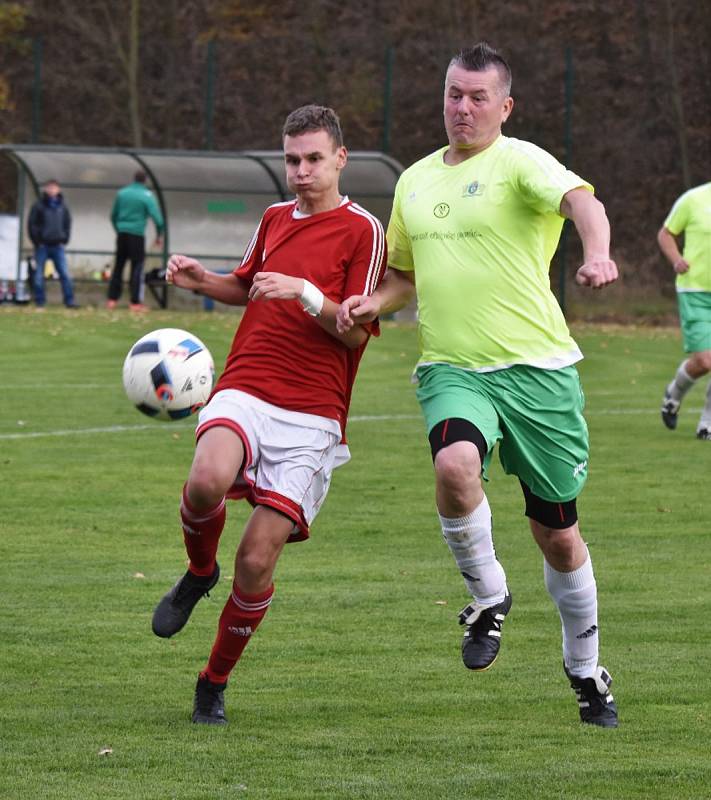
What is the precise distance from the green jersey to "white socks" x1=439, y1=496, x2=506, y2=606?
69.8 feet

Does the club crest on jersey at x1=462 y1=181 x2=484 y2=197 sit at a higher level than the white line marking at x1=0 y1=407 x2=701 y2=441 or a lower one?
higher

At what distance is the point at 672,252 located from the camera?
1316 centimetres

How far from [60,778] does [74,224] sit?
2654 centimetres

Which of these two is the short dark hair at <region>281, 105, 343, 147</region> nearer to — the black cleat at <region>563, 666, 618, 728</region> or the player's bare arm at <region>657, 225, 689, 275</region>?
the black cleat at <region>563, 666, 618, 728</region>

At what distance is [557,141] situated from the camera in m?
31.8

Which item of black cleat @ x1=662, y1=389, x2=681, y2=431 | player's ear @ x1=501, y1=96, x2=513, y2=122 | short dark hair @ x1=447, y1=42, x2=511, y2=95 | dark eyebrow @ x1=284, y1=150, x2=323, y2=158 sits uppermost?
short dark hair @ x1=447, y1=42, x2=511, y2=95

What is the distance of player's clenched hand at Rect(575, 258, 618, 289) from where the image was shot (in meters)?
5.12

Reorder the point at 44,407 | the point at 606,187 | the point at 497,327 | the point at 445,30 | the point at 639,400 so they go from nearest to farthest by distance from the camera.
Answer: the point at 497,327 → the point at 44,407 → the point at 639,400 → the point at 606,187 → the point at 445,30

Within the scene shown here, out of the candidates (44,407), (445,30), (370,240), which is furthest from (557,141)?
(370,240)

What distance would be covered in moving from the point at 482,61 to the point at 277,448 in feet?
4.86

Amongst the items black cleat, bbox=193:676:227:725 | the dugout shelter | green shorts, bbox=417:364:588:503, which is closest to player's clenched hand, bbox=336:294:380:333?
green shorts, bbox=417:364:588:503

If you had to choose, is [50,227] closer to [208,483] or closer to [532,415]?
[208,483]

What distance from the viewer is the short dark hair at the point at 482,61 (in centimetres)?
578

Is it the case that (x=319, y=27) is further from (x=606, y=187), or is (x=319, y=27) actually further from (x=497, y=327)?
(x=497, y=327)
